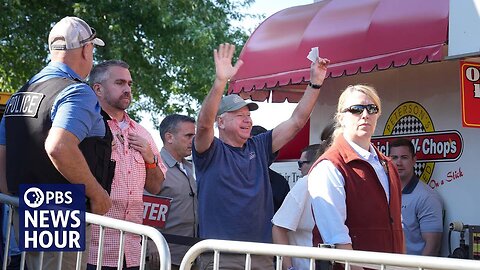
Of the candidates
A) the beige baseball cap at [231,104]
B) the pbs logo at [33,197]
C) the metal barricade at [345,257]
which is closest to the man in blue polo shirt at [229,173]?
the beige baseball cap at [231,104]

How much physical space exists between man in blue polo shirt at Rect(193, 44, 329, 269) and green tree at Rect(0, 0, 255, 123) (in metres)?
8.43

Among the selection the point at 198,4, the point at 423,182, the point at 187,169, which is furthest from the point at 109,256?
the point at 198,4

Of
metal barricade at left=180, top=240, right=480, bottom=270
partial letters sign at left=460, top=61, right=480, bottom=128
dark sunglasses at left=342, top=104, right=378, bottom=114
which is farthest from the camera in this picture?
partial letters sign at left=460, top=61, right=480, bottom=128

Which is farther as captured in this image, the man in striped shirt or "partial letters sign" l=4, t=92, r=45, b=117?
the man in striped shirt

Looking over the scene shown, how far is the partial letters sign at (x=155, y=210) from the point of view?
19.2 ft

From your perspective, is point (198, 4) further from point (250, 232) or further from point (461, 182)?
point (250, 232)

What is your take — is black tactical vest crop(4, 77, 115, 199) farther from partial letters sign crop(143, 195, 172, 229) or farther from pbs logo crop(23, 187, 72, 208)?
partial letters sign crop(143, 195, 172, 229)

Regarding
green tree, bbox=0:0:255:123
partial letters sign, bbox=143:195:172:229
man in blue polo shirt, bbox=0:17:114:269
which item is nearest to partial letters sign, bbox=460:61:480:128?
partial letters sign, bbox=143:195:172:229

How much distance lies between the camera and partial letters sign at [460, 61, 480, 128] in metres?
6.15

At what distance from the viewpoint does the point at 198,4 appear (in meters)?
14.5

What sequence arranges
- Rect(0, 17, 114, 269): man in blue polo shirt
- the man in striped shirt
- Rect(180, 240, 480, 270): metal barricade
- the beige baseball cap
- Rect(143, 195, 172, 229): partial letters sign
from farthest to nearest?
Rect(143, 195, 172, 229): partial letters sign, the beige baseball cap, the man in striped shirt, Rect(0, 17, 114, 269): man in blue polo shirt, Rect(180, 240, 480, 270): metal barricade

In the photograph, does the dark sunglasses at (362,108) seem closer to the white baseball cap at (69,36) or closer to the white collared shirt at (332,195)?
the white collared shirt at (332,195)

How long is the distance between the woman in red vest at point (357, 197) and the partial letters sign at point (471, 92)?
179 centimetres

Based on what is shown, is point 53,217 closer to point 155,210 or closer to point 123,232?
point 123,232
